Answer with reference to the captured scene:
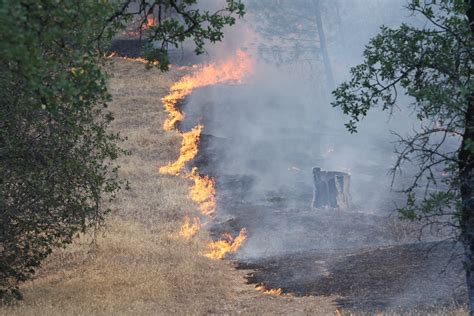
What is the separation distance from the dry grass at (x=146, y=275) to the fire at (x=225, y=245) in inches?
16.7

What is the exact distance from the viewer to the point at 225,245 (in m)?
22.3

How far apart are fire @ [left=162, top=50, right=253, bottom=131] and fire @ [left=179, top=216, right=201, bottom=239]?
566 inches

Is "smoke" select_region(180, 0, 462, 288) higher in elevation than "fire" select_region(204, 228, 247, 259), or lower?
higher

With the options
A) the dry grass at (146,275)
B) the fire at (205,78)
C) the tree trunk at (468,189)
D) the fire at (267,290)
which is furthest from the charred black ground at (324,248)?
the fire at (205,78)

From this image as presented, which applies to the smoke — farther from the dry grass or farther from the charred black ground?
the dry grass

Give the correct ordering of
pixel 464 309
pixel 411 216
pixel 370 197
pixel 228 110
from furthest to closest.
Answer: pixel 228 110, pixel 370 197, pixel 464 309, pixel 411 216

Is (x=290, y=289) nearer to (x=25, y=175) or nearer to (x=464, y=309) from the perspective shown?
(x=464, y=309)

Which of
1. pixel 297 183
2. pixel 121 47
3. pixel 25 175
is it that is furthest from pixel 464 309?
pixel 121 47

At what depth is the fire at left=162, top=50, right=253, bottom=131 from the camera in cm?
4175

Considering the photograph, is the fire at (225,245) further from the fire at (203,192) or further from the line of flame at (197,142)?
the fire at (203,192)

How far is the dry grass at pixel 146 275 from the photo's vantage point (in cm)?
1472

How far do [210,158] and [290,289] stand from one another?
1705 cm

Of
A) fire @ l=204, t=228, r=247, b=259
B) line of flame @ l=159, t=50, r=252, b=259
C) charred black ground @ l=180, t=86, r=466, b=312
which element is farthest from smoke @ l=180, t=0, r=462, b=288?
line of flame @ l=159, t=50, r=252, b=259

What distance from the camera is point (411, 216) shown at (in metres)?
9.96
